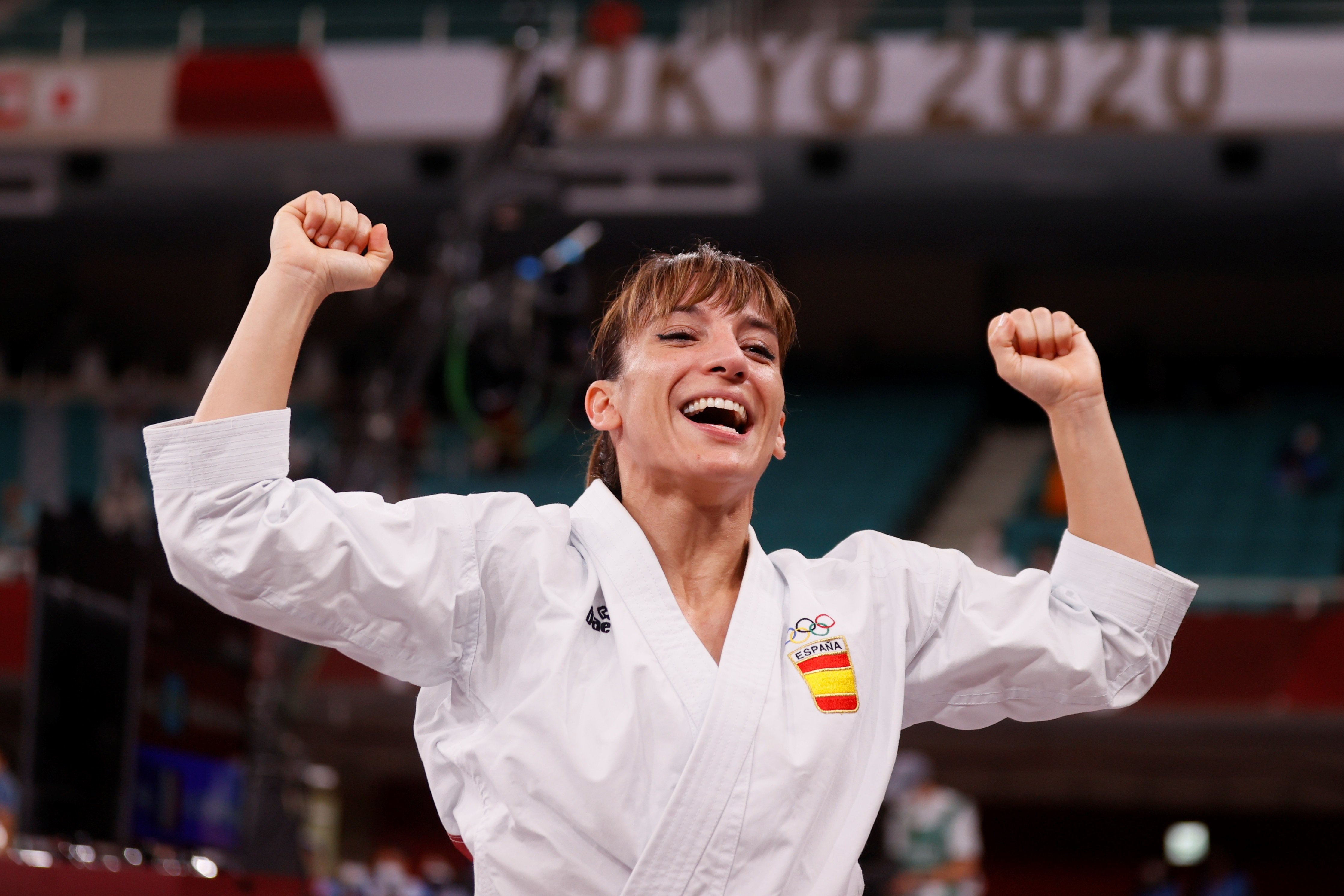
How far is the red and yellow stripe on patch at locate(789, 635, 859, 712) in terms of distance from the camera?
158 centimetres

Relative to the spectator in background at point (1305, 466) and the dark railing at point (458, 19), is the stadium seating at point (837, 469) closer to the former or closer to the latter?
the spectator in background at point (1305, 466)

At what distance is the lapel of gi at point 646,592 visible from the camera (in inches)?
60.9

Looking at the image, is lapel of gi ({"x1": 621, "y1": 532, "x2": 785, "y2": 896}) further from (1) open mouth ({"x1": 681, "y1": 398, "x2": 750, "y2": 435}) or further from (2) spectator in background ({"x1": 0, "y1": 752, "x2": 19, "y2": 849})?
(2) spectator in background ({"x1": 0, "y1": 752, "x2": 19, "y2": 849})

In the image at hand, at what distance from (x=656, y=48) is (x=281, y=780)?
6852mm

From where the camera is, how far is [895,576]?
174cm

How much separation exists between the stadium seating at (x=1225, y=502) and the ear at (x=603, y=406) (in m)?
8.48

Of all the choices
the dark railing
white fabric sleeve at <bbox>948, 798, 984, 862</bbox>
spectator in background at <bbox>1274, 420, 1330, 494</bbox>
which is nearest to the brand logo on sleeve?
white fabric sleeve at <bbox>948, 798, 984, 862</bbox>

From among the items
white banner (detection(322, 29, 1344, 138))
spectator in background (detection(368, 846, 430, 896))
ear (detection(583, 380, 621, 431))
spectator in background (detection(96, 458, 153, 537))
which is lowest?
spectator in background (detection(368, 846, 430, 896))

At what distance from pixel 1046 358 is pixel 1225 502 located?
10.2 metres

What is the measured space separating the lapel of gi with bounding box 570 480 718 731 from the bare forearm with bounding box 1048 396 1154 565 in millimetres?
519

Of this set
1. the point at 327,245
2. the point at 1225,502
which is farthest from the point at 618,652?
the point at 1225,502

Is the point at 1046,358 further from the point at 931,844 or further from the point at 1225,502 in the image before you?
the point at 1225,502

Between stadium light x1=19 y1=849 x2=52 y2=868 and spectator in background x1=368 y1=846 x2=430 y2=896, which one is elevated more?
stadium light x1=19 y1=849 x2=52 y2=868

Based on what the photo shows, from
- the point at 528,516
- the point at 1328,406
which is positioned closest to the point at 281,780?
the point at 528,516
